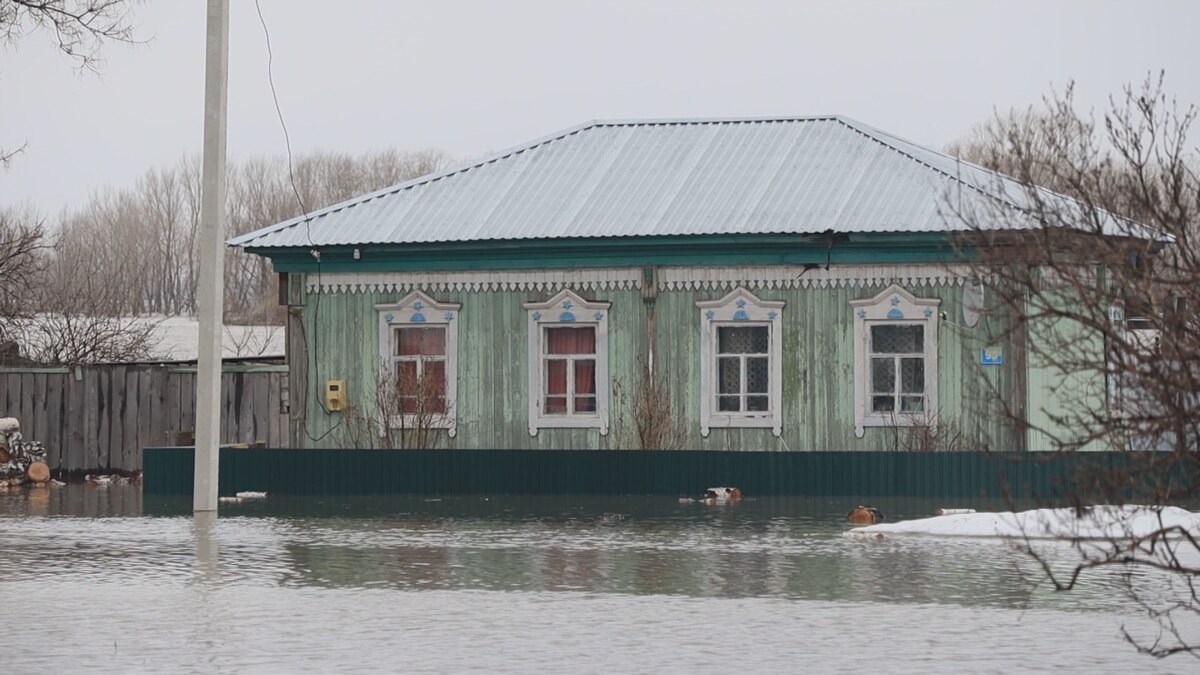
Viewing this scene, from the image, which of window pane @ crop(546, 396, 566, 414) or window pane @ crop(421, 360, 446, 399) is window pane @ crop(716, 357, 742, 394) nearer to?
window pane @ crop(546, 396, 566, 414)

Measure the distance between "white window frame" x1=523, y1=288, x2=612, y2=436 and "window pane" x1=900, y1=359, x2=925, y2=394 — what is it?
4.77 meters

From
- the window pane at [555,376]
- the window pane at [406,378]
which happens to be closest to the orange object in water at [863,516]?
the window pane at [555,376]

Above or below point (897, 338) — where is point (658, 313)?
above

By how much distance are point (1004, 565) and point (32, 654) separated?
27.8ft

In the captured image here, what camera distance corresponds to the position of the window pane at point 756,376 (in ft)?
97.3

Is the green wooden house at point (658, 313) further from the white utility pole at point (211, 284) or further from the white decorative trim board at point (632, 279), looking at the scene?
the white utility pole at point (211, 284)

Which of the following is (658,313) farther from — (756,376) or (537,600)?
(537,600)

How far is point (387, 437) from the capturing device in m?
30.1

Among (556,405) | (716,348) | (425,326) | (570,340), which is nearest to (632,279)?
(570,340)

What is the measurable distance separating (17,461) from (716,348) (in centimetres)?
1206

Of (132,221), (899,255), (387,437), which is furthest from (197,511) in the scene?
(132,221)

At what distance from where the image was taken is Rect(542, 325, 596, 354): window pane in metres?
30.3

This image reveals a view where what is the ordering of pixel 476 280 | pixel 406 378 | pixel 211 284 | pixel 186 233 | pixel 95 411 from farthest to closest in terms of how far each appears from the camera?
1. pixel 186 233
2. pixel 95 411
3. pixel 406 378
4. pixel 476 280
5. pixel 211 284

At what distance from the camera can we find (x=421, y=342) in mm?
30875
